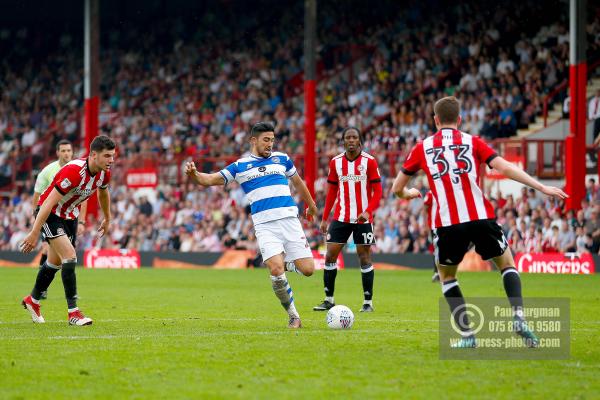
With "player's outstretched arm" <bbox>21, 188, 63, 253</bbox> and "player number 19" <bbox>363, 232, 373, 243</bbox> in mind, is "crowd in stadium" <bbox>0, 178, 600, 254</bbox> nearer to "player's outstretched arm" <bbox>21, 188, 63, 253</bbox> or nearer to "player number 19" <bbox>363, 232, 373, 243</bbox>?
"player number 19" <bbox>363, 232, 373, 243</bbox>

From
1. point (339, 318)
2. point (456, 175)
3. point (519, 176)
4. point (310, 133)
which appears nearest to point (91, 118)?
point (310, 133)

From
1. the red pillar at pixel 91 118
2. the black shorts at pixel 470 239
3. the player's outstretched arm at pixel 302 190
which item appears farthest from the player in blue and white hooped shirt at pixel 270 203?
the red pillar at pixel 91 118

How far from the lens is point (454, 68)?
32938 mm

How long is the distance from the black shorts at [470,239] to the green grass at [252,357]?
0.88m

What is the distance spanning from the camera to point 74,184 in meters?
11.7

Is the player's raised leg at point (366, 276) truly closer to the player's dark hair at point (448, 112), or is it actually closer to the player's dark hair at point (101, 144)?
the player's dark hair at point (101, 144)

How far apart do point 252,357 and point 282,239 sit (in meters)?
2.95

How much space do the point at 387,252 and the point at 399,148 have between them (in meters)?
3.54

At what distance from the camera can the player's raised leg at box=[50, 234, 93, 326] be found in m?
11.8

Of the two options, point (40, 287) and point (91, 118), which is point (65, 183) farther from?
point (91, 118)

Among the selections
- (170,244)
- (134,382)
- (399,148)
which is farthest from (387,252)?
(134,382)

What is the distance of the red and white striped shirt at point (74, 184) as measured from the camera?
11.6 metres

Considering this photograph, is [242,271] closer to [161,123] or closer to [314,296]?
[314,296]

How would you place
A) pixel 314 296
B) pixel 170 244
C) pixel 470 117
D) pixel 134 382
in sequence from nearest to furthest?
pixel 134 382, pixel 314 296, pixel 470 117, pixel 170 244
